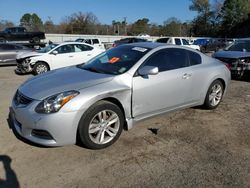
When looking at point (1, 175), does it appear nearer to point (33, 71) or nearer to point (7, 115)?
point (7, 115)

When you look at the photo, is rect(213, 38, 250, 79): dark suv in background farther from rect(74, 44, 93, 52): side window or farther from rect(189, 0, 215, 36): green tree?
rect(189, 0, 215, 36): green tree

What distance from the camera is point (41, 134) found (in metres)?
3.87

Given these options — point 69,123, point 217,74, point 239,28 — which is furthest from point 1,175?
point 239,28

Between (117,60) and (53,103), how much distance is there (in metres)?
1.60

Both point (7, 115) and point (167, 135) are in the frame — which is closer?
point (167, 135)

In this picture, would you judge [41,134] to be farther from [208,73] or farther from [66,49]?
[66,49]

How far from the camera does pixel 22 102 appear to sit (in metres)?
4.08

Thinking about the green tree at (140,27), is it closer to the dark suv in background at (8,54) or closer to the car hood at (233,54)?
the dark suv in background at (8,54)

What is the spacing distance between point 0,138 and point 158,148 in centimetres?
255

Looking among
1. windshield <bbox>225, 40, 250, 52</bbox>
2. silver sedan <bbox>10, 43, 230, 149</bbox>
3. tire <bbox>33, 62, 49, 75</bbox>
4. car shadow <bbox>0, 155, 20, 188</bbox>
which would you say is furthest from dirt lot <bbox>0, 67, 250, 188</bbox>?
tire <bbox>33, 62, 49, 75</bbox>

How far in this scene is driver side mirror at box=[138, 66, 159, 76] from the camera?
444 centimetres

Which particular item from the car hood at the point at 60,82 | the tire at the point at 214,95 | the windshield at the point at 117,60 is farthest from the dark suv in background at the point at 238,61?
the car hood at the point at 60,82

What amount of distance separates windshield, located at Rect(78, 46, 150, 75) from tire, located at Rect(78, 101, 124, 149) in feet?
2.32

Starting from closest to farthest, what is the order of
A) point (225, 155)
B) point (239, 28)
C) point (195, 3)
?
point (225, 155) → point (239, 28) → point (195, 3)
